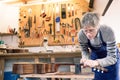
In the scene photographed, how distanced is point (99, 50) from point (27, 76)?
809 mm

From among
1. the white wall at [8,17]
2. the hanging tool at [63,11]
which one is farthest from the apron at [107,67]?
the white wall at [8,17]

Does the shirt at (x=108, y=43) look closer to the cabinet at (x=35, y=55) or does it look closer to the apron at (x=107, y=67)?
the apron at (x=107, y=67)

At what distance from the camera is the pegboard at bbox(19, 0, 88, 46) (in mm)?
5523

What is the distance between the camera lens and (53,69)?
2777mm

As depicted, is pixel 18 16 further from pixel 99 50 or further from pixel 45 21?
pixel 99 50

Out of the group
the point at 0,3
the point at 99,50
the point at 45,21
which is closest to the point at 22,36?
the point at 45,21

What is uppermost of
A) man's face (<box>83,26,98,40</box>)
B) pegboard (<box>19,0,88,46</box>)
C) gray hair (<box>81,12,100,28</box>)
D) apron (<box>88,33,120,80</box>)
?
pegboard (<box>19,0,88,46</box>)

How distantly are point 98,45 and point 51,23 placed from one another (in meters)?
3.61

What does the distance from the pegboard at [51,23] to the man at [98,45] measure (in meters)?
3.17

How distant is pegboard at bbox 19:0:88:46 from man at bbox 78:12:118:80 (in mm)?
3165

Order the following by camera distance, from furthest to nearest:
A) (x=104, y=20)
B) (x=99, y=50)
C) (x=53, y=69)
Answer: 1. (x=104, y=20)
2. (x=53, y=69)
3. (x=99, y=50)

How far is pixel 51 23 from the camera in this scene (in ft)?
18.8

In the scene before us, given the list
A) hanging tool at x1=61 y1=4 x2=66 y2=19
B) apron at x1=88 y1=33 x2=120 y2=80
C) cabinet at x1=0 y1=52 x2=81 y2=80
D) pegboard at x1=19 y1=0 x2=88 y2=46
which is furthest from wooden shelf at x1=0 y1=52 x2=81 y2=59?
hanging tool at x1=61 y1=4 x2=66 y2=19

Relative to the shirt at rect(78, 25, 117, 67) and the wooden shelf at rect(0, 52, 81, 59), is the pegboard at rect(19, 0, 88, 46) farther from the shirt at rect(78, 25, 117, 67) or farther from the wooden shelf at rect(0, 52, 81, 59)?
the shirt at rect(78, 25, 117, 67)
